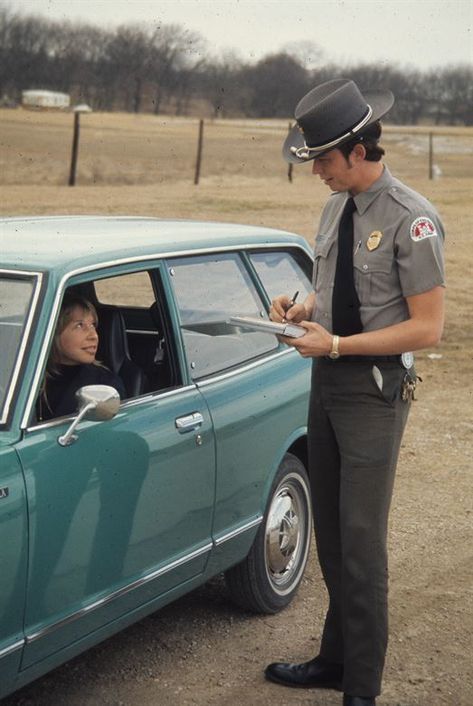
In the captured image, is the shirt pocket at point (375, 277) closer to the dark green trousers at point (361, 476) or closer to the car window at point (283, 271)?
the dark green trousers at point (361, 476)

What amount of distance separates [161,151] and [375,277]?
44.2 m

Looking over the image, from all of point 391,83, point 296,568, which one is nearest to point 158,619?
point 296,568

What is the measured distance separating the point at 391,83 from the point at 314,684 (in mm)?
31364

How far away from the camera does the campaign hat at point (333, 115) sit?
3.95 m

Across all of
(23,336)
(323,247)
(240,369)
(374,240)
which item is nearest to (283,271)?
(240,369)

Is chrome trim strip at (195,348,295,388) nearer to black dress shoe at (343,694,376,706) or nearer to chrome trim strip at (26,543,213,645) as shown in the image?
chrome trim strip at (26,543,213,645)

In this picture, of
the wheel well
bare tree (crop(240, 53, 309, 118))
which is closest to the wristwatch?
the wheel well

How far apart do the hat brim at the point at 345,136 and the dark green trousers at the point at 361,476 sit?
68 cm

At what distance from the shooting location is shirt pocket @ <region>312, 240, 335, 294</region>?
4.13 meters

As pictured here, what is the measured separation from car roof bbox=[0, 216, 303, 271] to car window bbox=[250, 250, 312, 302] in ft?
0.23

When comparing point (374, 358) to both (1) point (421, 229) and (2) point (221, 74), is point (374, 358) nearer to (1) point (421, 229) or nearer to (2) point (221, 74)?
(1) point (421, 229)

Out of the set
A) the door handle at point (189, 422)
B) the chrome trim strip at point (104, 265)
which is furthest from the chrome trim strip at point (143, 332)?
the door handle at point (189, 422)

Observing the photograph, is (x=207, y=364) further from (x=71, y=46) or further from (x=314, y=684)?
(x=71, y=46)

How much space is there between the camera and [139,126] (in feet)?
181
